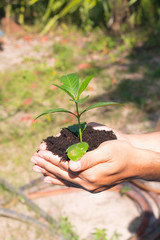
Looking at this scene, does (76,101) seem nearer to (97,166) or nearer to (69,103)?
(97,166)

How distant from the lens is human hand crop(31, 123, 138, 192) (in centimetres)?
116

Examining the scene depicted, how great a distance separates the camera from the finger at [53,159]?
1232 mm

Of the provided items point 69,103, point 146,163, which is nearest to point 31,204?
point 146,163

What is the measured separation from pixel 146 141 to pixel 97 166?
0.46 meters

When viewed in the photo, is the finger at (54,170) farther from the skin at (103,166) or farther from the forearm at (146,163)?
the forearm at (146,163)

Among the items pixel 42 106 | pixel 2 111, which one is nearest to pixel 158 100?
pixel 42 106

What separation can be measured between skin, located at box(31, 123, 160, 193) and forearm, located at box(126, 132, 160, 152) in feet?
0.57

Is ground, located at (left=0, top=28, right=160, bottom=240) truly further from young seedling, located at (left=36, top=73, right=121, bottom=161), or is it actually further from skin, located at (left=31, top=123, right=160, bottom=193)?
young seedling, located at (left=36, top=73, right=121, bottom=161)

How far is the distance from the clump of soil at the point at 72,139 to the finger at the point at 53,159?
2 cm

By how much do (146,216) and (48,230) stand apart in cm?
79

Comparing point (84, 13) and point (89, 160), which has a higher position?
point (84, 13)

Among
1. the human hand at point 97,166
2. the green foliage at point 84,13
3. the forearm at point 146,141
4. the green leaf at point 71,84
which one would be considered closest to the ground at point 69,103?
the green foliage at point 84,13

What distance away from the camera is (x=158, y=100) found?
3.76m

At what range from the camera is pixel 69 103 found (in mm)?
3916
